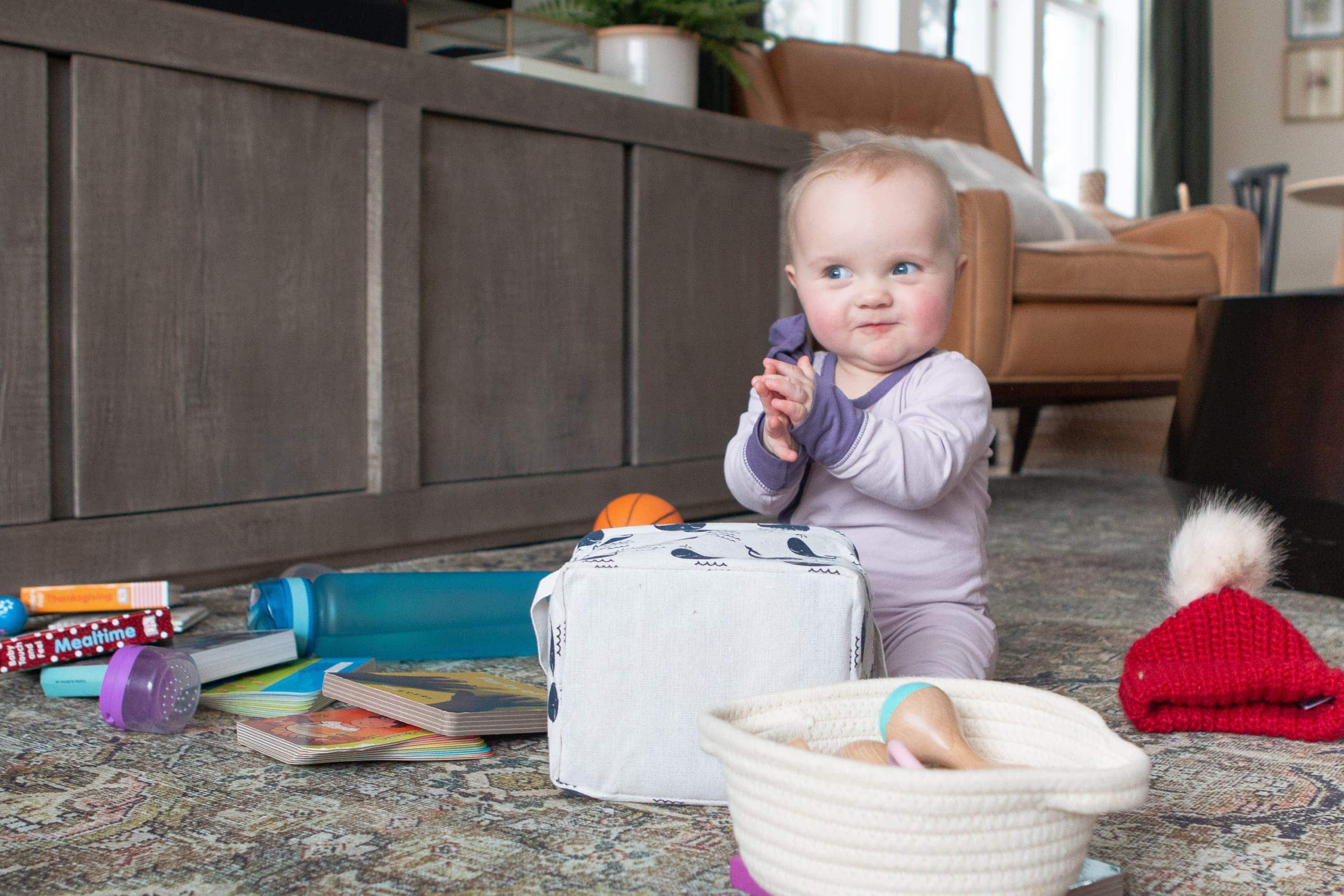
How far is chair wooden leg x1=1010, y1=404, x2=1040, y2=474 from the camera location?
2809 millimetres

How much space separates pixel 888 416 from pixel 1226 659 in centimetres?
32

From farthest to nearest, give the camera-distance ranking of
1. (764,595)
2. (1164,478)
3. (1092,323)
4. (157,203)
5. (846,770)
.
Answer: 1. (1092,323)
2. (1164,478)
3. (157,203)
4. (764,595)
5. (846,770)

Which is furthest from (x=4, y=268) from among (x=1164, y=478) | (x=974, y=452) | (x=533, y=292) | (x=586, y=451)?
(x=1164, y=478)

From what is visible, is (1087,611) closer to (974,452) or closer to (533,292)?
(974,452)

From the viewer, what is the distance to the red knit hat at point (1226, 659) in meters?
0.85

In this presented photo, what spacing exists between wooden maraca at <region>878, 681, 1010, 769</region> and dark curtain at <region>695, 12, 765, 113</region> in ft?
6.32

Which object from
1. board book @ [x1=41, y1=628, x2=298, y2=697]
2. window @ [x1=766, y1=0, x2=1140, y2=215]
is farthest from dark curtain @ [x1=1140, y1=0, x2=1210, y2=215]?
board book @ [x1=41, y1=628, x2=298, y2=697]

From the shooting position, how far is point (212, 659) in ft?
3.07

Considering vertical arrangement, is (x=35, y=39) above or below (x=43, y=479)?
above

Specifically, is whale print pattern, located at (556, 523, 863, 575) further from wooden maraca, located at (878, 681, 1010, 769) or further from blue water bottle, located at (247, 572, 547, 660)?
blue water bottle, located at (247, 572, 547, 660)

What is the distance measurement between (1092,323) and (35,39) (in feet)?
5.95

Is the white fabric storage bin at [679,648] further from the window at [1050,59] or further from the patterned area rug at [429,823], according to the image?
the window at [1050,59]

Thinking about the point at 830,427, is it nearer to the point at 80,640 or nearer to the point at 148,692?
the point at 148,692

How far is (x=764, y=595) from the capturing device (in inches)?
27.4
